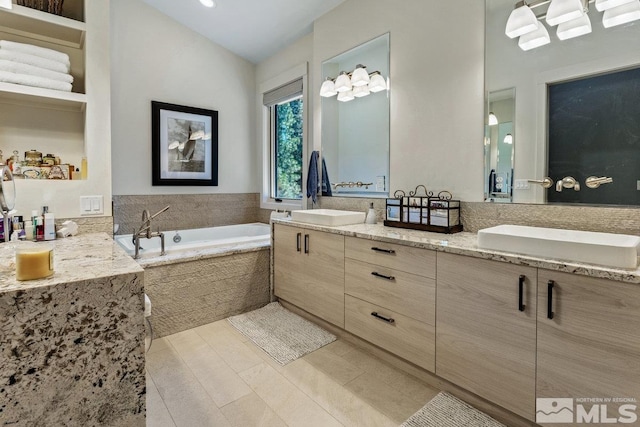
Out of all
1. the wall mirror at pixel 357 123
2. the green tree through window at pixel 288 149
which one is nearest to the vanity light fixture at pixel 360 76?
the wall mirror at pixel 357 123

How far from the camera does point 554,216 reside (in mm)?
1807

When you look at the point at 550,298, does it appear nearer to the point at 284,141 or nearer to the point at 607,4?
the point at 607,4

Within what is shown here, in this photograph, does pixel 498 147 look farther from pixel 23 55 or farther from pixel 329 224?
pixel 23 55

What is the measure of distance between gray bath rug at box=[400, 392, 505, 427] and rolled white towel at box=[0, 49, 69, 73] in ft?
9.66

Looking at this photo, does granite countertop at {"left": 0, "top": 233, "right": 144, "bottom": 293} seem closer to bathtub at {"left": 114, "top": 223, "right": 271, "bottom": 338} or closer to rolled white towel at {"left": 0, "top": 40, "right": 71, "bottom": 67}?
bathtub at {"left": 114, "top": 223, "right": 271, "bottom": 338}

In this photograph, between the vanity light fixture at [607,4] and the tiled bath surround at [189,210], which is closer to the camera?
the vanity light fixture at [607,4]

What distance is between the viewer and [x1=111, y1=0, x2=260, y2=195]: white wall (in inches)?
127

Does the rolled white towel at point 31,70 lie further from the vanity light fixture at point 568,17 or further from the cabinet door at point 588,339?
the cabinet door at point 588,339

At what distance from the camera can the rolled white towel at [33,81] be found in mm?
1918

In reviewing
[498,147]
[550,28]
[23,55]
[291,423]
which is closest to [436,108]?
[498,147]

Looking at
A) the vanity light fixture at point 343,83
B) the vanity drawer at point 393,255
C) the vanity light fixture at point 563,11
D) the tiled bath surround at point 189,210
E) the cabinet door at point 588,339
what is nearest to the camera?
the cabinet door at point 588,339

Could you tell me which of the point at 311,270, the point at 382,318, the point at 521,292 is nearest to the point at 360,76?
the point at 311,270

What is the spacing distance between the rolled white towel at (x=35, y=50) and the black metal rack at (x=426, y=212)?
2428 mm

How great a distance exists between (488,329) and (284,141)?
315 cm
